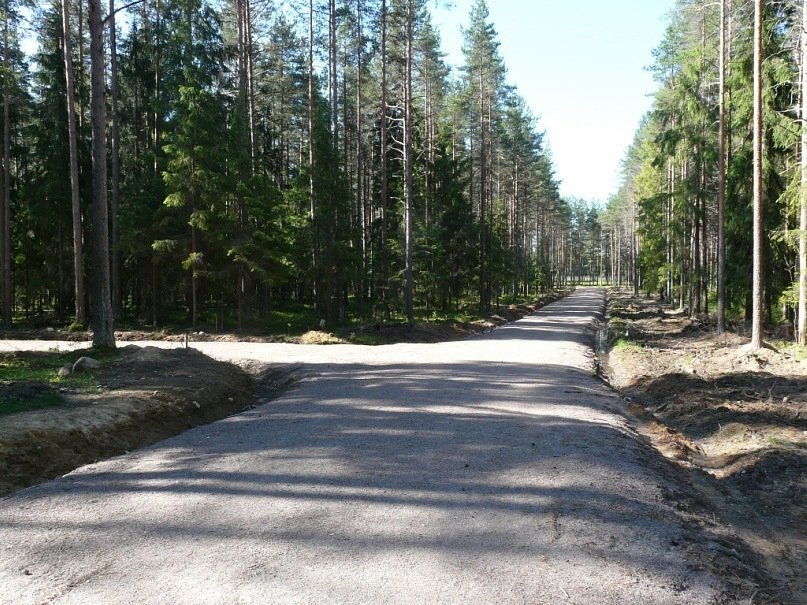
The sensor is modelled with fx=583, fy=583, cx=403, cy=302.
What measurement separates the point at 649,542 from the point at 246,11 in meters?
26.9

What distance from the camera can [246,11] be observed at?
25.2m

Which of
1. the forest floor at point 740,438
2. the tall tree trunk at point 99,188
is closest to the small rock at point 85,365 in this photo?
the tall tree trunk at point 99,188

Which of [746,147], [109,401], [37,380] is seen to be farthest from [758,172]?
[37,380]

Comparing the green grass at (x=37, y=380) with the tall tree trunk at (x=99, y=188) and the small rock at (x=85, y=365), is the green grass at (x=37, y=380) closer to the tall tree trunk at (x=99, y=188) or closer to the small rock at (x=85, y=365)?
the small rock at (x=85, y=365)

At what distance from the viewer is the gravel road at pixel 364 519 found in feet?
11.6

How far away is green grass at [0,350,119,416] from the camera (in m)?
8.52

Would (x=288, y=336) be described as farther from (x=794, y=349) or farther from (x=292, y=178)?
(x=794, y=349)

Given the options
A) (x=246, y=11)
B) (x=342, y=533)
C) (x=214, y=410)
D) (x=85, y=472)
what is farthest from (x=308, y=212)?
(x=342, y=533)

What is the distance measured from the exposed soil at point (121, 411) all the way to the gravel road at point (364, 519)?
0.73 metres

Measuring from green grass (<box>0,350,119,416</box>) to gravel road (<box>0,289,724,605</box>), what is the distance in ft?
8.43

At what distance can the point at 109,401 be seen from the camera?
28.9 ft

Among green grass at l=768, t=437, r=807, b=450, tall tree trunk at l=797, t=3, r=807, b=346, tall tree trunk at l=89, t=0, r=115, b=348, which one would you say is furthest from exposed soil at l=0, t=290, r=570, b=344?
green grass at l=768, t=437, r=807, b=450

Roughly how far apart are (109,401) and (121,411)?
62 cm

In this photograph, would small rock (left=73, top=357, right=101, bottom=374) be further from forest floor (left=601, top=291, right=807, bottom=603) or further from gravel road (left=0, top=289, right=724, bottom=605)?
forest floor (left=601, top=291, right=807, bottom=603)
